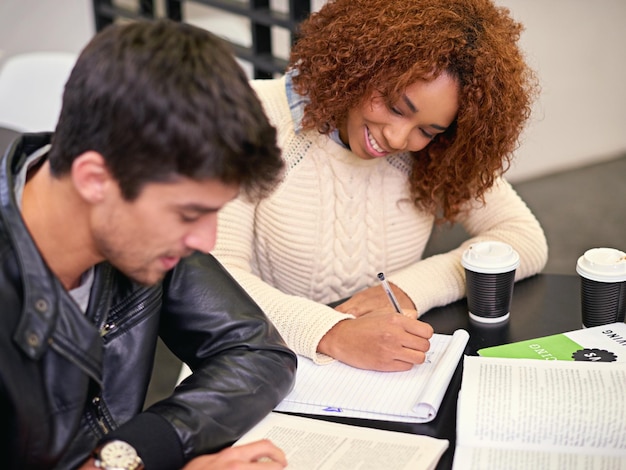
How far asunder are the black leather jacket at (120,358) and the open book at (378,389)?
45 millimetres

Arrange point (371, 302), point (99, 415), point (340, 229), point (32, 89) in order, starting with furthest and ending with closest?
point (32, 89)
point (340, 229)
point (371, 302)
point (99, 415)

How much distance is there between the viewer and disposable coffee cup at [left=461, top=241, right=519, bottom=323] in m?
1.43

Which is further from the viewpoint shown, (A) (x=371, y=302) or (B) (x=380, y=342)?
(A) (x=371, y=302)

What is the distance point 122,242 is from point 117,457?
0.87ft

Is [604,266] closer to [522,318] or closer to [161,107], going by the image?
[522,318]

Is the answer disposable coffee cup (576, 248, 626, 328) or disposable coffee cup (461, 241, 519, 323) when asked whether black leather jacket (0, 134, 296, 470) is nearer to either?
disposable coffee cup (461, 241, 519, 323)

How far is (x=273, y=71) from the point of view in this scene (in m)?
3.04

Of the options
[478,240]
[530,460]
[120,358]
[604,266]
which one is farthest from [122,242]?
[478,240]

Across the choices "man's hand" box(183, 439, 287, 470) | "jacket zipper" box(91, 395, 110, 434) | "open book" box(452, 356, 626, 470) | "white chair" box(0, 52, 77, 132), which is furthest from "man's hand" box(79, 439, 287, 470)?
"white chair" box(0, 52, 77, 132)

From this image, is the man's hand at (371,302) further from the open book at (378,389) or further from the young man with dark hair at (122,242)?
the young man with dark hair at (122,242)

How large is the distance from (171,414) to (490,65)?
0.83m

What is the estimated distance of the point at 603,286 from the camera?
138 cm

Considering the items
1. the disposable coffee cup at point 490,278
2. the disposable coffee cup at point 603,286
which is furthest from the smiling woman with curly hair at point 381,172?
the disposable coffee cup at point 603,286

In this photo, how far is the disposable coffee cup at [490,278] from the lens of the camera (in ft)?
4.69
